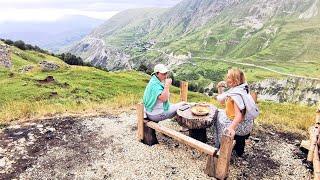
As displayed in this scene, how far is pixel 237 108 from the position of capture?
13289 millimetres

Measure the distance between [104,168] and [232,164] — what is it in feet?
16.3

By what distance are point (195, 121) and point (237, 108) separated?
2190mm

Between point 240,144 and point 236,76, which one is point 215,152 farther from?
point 236,76

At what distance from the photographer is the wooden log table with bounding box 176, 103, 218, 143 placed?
14867 millimetres

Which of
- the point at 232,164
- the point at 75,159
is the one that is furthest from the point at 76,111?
the point at 232,164

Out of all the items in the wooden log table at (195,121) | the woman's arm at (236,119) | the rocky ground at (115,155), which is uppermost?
the woman's arm at (236,119)

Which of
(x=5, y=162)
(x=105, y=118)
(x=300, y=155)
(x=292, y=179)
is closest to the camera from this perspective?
(x=292, y=179)

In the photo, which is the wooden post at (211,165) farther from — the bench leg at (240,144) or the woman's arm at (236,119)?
the bench leg at (240,144)

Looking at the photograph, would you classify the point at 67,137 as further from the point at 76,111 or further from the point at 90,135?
the point at 76,111

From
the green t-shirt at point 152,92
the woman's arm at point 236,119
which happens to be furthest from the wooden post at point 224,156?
the green t-shirt at point 152,92

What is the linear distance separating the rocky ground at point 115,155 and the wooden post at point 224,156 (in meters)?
0.72

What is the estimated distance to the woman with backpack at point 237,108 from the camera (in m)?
13.3

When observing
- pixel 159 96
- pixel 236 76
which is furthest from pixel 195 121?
pixel 236 76

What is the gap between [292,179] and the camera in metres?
13.5
